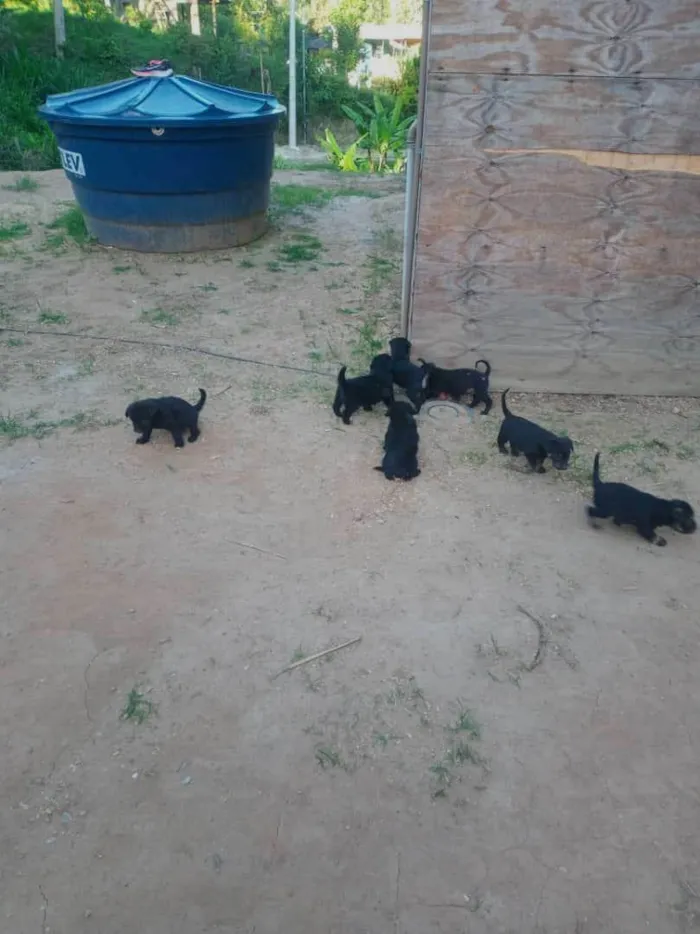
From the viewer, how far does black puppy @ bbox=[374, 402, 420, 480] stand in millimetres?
4816

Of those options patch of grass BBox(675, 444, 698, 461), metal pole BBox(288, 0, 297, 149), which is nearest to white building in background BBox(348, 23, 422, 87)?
metal pole BBox(288, 0, 297, 149)

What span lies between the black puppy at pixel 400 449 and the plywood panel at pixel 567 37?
7.70 feet

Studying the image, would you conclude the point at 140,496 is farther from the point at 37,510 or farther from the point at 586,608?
the point at 586,608

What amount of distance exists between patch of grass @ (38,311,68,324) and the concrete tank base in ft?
7.14

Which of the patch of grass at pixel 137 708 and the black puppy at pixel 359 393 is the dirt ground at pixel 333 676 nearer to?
the patch of grass at pixel 137 708

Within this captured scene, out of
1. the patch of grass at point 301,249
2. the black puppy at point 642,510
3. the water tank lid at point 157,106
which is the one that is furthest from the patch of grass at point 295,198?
the black puppy at point 642,510

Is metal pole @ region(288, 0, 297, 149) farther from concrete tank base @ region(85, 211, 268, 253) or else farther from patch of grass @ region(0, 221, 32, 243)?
concrete tank base @ region(85, 211, 268, 253)

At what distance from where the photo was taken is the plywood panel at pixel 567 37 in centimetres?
482

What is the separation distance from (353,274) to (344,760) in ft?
22.2

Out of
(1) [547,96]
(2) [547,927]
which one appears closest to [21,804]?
(2) [547,927]

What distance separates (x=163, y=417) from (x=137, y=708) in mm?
2317

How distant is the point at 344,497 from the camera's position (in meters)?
4.68

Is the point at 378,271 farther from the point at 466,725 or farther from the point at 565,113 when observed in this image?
the point at 466,725

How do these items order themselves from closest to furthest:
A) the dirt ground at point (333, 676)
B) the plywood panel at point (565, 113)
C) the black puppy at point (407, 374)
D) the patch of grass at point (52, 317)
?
the dirt ground at point (333, 676)
the plywood panel at point (565, 113)
the black puppy at point (407, 374)
the patch of grass at point (52, 317)
